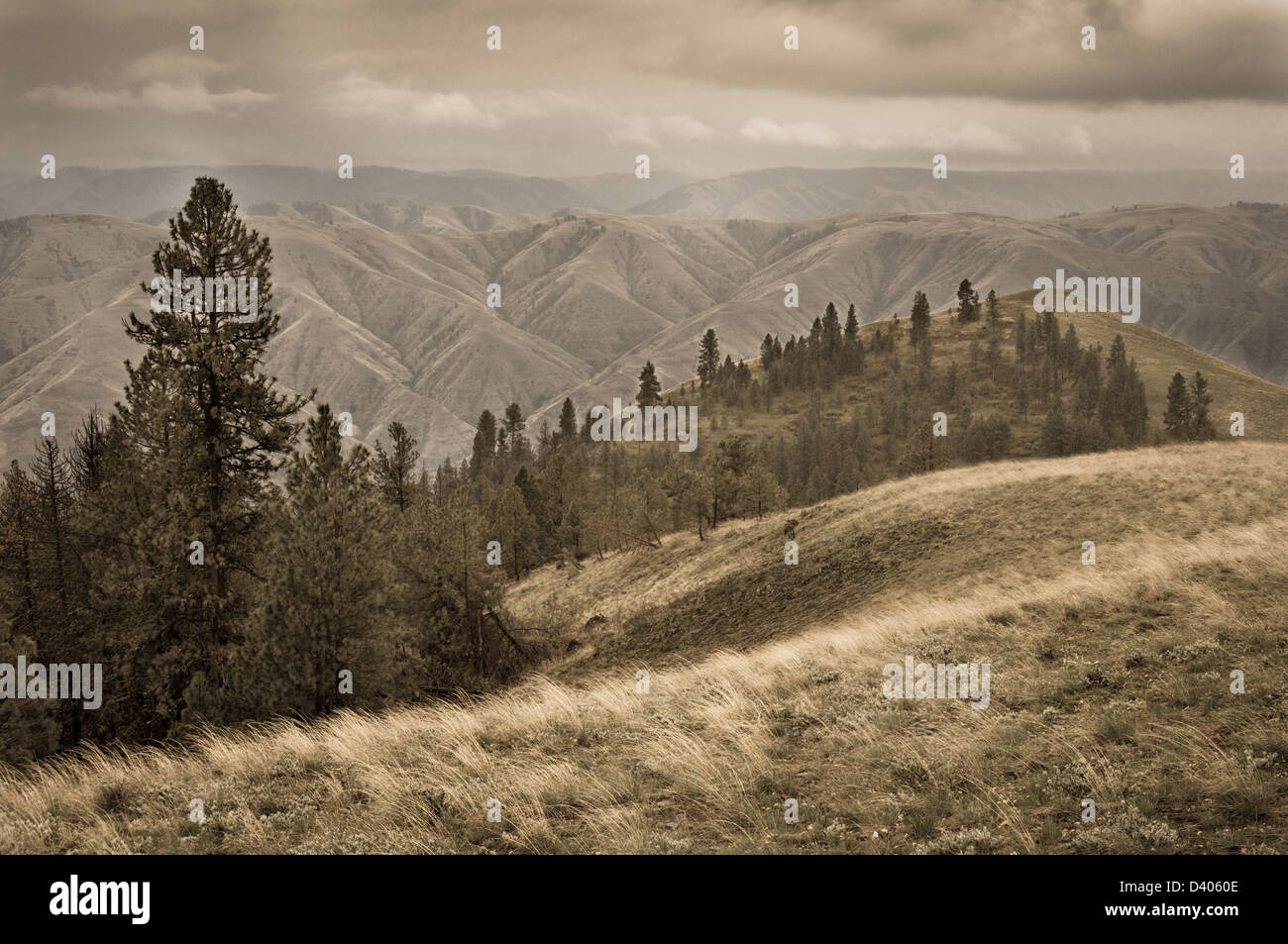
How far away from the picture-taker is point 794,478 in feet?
459

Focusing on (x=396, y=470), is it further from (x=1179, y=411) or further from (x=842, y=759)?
(x=1179, y=411)

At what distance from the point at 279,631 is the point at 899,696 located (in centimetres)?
1687

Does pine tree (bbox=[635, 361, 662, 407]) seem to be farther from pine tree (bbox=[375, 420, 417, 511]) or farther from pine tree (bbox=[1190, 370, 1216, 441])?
pine tree (bbox=[375, 420, 417, 511])

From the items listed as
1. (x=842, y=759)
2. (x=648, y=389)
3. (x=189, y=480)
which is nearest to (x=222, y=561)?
(x=189, y=480)

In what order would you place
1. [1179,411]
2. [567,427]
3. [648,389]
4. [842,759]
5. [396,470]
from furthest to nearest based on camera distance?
[648,389] < [567,427] < [1179,411] < [396,470] < [842,759]

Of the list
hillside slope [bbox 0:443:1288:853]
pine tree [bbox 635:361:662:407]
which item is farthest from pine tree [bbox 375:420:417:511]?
pine tree [bbox 635:361:662:407]

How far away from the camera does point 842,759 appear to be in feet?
33.0

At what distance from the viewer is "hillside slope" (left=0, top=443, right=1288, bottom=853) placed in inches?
314

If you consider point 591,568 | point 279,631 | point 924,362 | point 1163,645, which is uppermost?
point 924,362

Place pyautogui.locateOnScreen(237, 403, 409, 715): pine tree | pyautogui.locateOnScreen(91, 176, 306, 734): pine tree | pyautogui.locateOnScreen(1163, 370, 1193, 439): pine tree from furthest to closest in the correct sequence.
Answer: pyautogui.locateOnScreen(1163, 370, 1193, 439): pine tree, pyautogui.locateOnScreen(91, 176, 306, 734): pine tree, pyautogui.locateOnScreen(237, 403, 409, 715): pine tree
